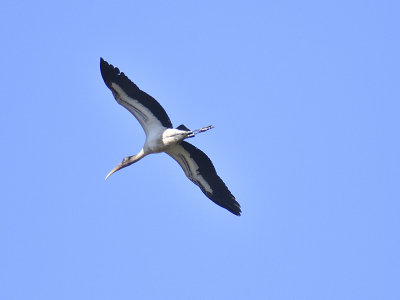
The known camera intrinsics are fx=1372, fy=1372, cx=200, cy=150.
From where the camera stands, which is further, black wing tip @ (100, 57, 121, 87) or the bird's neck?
the bird's neck

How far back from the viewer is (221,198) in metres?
42.5

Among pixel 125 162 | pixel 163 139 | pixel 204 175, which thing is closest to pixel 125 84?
pixel 163 139

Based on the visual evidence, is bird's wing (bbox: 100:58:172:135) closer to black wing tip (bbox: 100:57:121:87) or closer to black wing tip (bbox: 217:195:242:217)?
black wing tip (bbox: 100:57:121:87)

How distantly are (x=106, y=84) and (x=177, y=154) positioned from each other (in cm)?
332

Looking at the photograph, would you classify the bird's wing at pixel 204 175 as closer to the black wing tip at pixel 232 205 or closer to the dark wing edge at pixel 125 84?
the black wing tip at pixel 232 205

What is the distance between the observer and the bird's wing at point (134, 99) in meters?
40.8

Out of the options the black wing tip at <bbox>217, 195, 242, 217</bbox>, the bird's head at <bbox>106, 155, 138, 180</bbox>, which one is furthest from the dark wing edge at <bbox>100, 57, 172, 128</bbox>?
the black wing tip at <bbox>217, 195, 242, 217</bbox>

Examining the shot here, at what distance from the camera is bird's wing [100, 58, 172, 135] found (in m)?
40.8

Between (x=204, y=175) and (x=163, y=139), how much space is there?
6.18 ft

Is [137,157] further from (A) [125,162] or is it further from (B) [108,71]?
(B) [108,71]

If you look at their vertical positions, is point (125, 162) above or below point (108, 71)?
below

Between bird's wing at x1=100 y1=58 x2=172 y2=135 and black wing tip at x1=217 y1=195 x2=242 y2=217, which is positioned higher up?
bird's wing at x1=100 y1=58 x2=172 y2=135

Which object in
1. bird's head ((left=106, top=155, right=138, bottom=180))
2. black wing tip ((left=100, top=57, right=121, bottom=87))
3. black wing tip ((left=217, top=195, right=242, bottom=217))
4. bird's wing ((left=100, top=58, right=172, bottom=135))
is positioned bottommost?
black wing tip ((left=217, top=195, right=242, bottom=217))

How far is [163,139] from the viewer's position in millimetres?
41594
